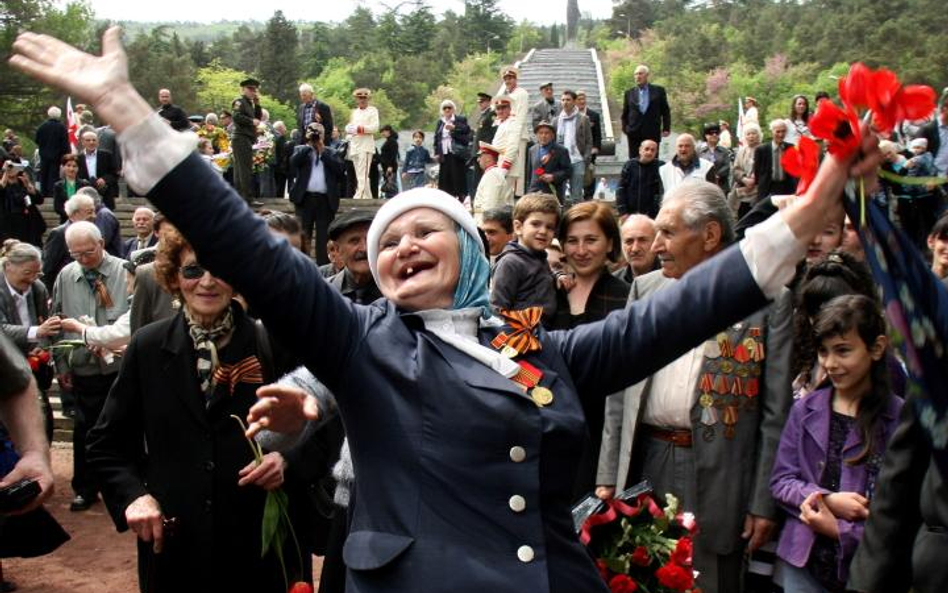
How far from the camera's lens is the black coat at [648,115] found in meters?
19.2

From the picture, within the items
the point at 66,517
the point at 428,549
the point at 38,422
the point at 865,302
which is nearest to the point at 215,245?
the point at 428,549

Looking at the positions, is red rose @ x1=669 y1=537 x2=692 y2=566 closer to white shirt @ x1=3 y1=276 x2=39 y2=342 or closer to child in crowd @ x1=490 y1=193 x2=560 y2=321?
child in crowd @ x1=490 y1=193 x2=560 y2=321

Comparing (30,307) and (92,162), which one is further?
(92,162)

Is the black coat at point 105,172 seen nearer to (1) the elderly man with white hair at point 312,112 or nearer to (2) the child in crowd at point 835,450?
(1) the elderly man with white hair at point 312,112

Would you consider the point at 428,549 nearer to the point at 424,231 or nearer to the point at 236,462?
the point at 424,231

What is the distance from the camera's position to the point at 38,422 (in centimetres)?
358

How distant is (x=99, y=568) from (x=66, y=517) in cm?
143

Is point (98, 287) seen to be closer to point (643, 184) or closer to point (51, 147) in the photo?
point (643, 184)

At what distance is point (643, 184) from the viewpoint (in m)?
15.5

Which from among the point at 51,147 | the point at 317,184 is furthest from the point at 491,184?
the point at 51,147

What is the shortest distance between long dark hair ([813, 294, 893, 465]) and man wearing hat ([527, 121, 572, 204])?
11558mm

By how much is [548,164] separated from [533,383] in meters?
13.7

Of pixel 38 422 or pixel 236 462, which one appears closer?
pixel 38 422

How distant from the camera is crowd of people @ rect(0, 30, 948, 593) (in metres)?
2.64
